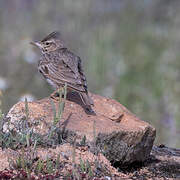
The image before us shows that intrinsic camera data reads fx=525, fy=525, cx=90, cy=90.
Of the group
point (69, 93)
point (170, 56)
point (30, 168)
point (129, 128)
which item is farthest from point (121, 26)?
point (30, 168)

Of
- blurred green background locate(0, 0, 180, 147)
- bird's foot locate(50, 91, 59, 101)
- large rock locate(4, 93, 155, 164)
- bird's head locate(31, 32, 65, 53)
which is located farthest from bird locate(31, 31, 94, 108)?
blurred green background locate(0, 0, 180, 147)

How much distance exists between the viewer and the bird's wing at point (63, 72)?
21.5 ft

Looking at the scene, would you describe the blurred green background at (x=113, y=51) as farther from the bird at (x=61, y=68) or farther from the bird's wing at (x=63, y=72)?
the bird's wing at (x=63, y=72)

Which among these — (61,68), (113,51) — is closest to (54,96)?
(61,68)

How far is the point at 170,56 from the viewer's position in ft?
41.9

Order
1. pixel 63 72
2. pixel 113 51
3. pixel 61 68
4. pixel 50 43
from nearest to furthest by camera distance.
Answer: pixel 63 72 < pixel 61 68 < pixel 50 43 < pixel 113 51

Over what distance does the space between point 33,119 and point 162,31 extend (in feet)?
32.3

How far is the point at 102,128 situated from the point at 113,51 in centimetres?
808

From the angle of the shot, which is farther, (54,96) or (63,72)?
(63,72)

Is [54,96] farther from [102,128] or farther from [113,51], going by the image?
[113,51]

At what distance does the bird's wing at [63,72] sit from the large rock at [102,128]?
0.79m

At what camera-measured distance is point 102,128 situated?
16.9 feet

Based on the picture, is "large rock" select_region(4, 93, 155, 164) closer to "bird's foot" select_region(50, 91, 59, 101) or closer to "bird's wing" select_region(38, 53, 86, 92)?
"bird's foot" select_region(50, 91, 59, 101)

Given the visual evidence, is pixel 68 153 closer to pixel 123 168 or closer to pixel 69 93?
pixel 123 168
